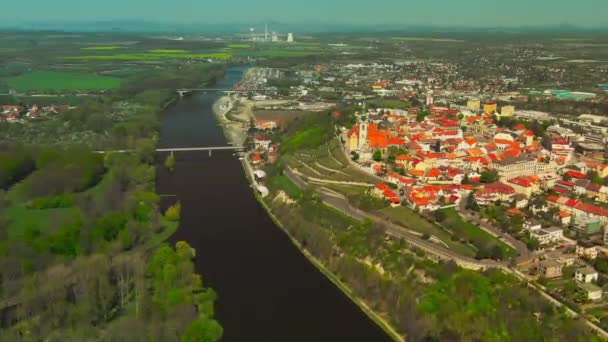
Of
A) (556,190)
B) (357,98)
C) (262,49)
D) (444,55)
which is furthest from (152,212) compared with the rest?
(262,49)

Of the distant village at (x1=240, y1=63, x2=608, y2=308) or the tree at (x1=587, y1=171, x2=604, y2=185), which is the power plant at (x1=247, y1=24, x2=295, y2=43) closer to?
the distant village at (x1=240, y1=63, x2=608, y2=308)

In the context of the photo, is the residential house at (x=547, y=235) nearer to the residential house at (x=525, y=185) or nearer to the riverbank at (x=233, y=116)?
the residential house at (x=525, y=185)

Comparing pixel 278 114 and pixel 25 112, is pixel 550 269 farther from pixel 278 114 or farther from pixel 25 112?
pixel 25 112

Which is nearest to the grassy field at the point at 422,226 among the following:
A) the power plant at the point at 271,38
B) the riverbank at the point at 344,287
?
the riverbank at the point at 344,287

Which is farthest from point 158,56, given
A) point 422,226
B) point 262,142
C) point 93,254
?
point 422,226

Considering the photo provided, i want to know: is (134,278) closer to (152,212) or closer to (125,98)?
(152,212)

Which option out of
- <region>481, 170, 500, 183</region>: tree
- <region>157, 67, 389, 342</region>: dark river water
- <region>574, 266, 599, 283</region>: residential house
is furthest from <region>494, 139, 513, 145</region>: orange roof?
<region>574, 266, 599, 283</region>: residential house
